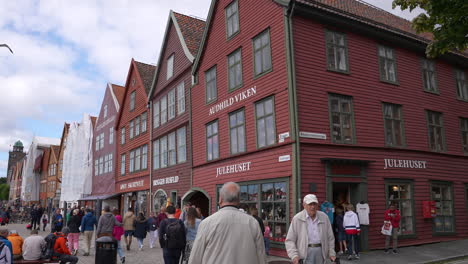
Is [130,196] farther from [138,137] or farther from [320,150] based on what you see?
[320,150]

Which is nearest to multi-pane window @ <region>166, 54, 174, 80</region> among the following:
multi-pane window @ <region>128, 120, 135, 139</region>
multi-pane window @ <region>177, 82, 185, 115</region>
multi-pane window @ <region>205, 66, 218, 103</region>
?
multi-pane window @ <region>177, 82, 185, 115</region>

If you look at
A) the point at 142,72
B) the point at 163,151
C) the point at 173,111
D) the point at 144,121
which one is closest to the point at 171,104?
the point at 173,111

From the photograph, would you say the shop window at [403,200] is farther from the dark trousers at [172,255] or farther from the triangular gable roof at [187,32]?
the triangular gable roof at [187,32]

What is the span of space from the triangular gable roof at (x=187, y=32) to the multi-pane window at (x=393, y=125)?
36.2 ft

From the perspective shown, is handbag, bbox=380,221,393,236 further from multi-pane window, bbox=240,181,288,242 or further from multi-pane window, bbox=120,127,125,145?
multi-pane window, bbox=120,127,125,145

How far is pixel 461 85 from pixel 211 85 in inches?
515

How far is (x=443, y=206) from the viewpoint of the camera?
59.1ft

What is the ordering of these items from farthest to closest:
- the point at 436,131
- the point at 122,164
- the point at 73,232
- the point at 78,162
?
the point at 78,162
the point at 122,164
the point at 436,131
the point at 73,232

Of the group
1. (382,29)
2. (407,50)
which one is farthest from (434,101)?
(382,29)

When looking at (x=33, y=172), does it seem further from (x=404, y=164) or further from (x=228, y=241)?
(x=228, y=241)

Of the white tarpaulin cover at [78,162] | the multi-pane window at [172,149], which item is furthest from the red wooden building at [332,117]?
the white tarpaulin cover at [78,162]

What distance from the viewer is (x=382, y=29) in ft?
55.0

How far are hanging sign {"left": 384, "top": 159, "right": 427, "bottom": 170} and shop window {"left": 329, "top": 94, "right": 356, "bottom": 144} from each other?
197 cm

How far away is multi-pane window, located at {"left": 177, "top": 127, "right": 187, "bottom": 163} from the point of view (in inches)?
911
